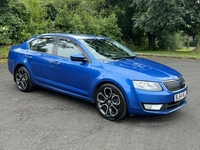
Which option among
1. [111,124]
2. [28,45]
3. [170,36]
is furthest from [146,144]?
[170,36]

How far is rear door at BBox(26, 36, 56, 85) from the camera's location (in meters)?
Result: 4.91

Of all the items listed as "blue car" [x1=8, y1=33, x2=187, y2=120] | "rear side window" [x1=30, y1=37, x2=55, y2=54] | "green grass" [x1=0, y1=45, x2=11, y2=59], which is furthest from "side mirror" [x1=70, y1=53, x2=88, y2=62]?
"green grass" [x1=0, y1=45, x2=11, y2=59]

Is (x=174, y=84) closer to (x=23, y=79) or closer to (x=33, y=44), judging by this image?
(x=33, y=44)

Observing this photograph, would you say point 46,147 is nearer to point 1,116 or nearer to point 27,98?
point 1,116

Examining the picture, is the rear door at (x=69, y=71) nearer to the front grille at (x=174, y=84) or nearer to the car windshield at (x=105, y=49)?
the car windshield at (x=105, y=49)

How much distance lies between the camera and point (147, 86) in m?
3.68

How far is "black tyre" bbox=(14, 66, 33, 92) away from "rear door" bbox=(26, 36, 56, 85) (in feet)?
0.93

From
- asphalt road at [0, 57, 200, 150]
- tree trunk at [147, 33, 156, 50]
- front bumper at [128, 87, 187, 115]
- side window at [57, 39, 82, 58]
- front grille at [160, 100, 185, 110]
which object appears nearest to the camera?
asphalt road at [0, 57, 200, 150]

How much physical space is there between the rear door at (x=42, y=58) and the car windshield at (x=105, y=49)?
0.86 m

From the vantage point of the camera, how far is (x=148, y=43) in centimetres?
2488

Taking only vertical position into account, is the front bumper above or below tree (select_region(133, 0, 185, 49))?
below

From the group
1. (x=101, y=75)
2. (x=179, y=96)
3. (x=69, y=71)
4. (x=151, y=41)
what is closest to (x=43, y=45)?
(x=69, y=71)

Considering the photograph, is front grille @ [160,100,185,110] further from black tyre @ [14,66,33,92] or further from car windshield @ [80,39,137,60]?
black tyre @ [14,66,33,92]

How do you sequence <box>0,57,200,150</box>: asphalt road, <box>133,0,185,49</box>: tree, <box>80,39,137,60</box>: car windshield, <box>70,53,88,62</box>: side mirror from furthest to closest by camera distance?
<box>133,0,185,49</box>: tree
<box>80,39,137,60</box>: car windshield
<box>70,53,88,62</box>: side mirror
<box>0,57,200,150</box>: asphalt road
